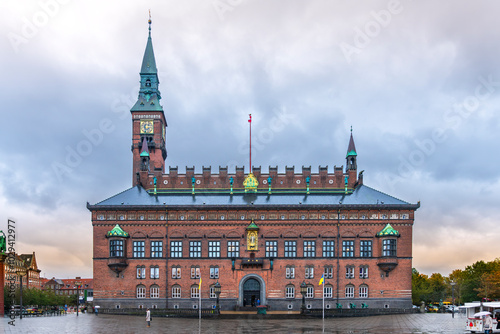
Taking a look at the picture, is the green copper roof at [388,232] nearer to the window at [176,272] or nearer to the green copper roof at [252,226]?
the green copper roof at [252,226]

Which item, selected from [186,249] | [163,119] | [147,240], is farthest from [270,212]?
[163,119]

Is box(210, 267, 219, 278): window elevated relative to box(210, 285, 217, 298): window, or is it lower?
elevated

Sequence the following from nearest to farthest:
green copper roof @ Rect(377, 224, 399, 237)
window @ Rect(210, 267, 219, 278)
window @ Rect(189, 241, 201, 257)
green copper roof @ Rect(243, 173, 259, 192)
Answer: green copper roof @ Rect(377, 224, 399, 237), window @ Rect(210, 267, 219, 278), window @ Rect(189, 241, 201, 257), green copper roof @ Rect(243, 173, 259, 192)

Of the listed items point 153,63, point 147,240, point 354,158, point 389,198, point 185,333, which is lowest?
point 185,333

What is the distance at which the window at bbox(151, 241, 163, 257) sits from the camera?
78938 mm

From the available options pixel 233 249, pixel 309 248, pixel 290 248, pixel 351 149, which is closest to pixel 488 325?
pixel 309 248

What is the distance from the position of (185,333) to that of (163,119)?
6472 centimetres

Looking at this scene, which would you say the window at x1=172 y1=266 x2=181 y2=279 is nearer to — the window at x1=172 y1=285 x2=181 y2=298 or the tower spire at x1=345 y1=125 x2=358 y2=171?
the window at x1=172 y1=285 x2=181 y2=298

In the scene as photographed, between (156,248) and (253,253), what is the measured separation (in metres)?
13.9

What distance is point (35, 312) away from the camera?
247 ft

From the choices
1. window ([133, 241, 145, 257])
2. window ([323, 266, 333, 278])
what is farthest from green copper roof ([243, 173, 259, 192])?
window ([133, 241, 145, 257])

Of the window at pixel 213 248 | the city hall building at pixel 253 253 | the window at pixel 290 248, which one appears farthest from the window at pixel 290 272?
the window at pixel 213 248

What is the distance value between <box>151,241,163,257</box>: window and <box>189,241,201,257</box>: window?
4.25 meters

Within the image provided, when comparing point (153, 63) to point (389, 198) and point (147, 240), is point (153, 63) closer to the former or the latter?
point (147, 240)
